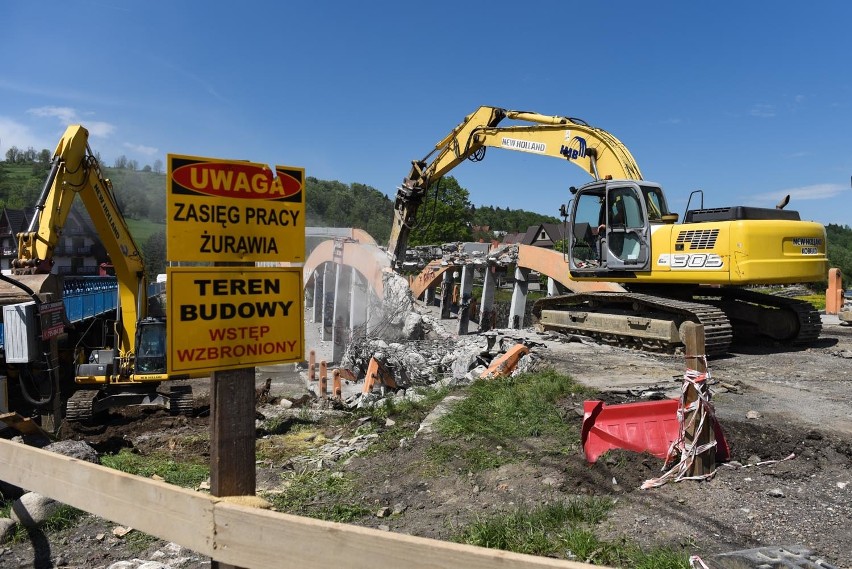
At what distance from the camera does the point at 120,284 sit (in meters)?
11.3

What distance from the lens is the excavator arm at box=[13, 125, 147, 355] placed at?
906cm

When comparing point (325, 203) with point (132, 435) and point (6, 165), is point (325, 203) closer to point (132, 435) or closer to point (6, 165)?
point (6, 165)

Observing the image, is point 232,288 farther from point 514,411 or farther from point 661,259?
point 661,259

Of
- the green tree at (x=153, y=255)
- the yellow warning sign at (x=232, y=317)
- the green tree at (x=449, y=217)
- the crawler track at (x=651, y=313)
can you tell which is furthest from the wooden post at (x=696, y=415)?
the green tree at (x=449, y=217)

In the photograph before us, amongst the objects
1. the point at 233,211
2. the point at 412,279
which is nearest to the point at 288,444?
the point at 233,211

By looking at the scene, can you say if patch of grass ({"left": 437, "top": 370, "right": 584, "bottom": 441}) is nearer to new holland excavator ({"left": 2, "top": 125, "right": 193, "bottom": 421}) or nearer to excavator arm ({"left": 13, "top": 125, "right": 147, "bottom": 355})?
new holland excavator ({"left": 2, "top": 125, "right": 193, "bottom": 421})

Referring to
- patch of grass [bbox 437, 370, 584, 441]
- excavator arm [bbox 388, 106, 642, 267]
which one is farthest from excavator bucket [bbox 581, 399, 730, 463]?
excavator arm [bbox 388, 106, 642, 267]

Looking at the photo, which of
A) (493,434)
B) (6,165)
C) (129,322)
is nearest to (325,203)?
(6,165)

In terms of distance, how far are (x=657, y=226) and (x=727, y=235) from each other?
1156mm

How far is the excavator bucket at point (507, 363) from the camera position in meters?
9.30

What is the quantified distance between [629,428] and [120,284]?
9506 mm

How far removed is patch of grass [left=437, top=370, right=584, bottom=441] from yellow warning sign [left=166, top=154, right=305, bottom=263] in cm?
379

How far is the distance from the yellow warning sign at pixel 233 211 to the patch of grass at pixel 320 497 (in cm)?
285

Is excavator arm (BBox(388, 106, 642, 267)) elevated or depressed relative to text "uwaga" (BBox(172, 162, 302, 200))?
elevated
